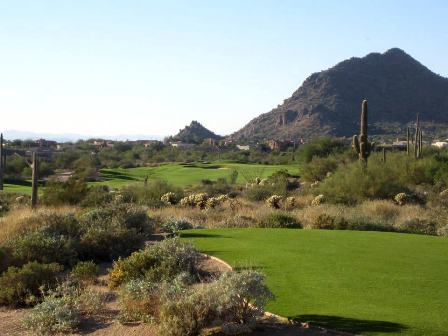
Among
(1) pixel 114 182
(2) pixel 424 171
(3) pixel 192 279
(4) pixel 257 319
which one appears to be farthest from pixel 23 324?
(1) pixel 114 182

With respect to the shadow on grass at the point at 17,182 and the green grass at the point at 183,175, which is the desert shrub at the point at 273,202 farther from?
the shadow on grass at the point at 17,182

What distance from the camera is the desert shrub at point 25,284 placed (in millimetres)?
11992

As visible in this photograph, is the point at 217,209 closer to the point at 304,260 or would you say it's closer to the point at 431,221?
the point at 431,221

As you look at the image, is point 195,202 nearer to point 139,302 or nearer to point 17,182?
point 139,302

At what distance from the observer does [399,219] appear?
25.3m

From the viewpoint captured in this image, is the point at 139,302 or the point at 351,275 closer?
the point at 139,302

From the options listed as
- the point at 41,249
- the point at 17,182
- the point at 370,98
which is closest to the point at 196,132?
the point at 370,98

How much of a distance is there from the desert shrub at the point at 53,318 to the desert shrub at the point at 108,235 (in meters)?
5.27

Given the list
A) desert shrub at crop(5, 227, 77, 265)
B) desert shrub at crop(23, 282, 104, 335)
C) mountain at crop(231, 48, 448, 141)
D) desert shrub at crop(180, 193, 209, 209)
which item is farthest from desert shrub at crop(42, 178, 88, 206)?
mountain at crop(231, 48, 448, 141)

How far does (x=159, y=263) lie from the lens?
41.1 feet

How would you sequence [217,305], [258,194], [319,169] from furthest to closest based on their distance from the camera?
[319,169], [258,194], [217,305]

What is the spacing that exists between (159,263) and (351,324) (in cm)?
475

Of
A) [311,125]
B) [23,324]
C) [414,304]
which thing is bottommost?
[23,324]

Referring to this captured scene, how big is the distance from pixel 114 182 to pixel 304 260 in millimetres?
40132
